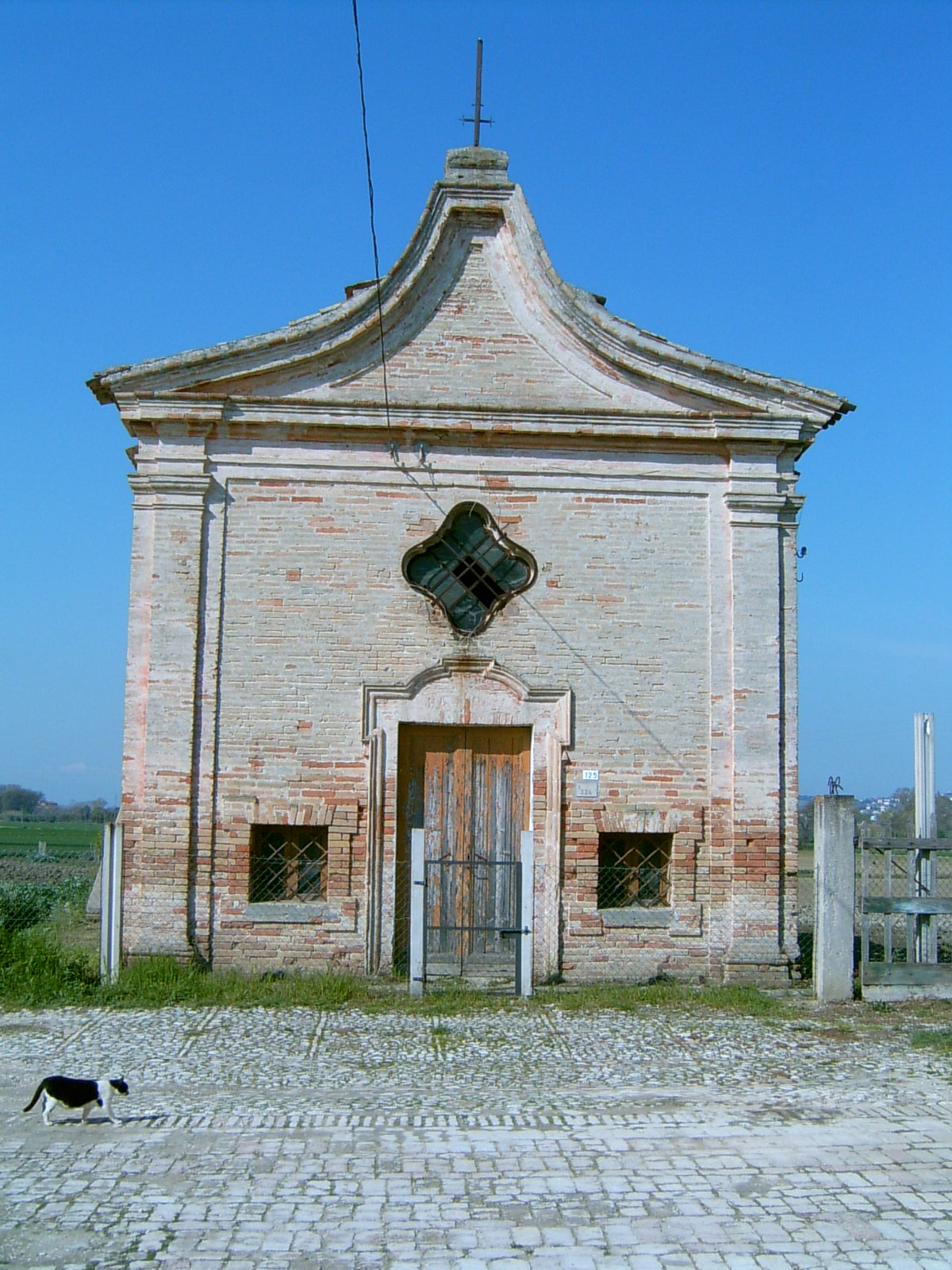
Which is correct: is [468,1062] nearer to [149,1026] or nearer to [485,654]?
[149,1026]

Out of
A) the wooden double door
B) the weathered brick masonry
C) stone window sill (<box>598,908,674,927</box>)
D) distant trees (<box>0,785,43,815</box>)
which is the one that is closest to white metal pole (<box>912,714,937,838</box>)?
the weathered brick masonry

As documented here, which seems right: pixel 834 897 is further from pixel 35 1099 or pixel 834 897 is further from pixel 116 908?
pixel 35 1099

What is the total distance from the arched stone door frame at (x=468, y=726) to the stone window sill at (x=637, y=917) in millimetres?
486

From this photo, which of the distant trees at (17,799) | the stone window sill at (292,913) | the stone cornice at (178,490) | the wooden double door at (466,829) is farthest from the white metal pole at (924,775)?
the distant trees at (17,799)

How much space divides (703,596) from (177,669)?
201 inches

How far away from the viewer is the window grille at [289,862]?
1138cm

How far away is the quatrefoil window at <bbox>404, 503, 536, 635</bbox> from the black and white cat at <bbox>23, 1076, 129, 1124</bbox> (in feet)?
18.7

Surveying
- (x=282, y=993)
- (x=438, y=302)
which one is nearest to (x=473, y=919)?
(x=282, y=993)

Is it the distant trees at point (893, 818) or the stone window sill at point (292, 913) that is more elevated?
the distant trees at point (893, 818)

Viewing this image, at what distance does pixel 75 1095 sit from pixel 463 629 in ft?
19.3

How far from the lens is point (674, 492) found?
467 inches

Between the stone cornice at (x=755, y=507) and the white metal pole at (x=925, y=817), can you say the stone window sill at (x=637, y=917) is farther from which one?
the stone cornice at (x=755, y=507)

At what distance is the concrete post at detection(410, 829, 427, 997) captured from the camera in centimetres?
1056

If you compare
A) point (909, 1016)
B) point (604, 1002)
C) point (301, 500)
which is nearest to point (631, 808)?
point (604, 1002)
